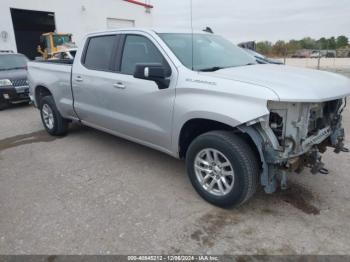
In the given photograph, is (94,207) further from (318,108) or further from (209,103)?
(318,108)

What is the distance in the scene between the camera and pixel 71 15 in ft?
70.0

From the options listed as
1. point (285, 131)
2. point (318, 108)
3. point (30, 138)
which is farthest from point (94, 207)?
point (30, 138)

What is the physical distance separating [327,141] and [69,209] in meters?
2.97

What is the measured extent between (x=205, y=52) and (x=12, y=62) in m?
8.34

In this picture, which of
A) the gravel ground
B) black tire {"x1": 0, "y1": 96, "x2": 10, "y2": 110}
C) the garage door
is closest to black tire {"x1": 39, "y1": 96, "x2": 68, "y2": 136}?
the gravel ground

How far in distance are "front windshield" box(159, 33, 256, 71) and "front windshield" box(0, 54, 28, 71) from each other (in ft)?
25.4

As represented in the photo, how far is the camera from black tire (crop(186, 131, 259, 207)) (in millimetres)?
3000

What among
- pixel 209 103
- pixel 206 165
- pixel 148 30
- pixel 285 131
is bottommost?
pixel 206 165

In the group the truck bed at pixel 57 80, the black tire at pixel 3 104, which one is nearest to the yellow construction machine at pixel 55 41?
the black tire at pixel 3 104

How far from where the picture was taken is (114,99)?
4277mm

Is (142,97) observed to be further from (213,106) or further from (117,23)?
(117,23)

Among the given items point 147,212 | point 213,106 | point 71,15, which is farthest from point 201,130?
point 71,15

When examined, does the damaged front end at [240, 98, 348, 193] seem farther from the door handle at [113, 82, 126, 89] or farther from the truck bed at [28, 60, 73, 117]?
the truck bed at [28, 60, 73, 117]

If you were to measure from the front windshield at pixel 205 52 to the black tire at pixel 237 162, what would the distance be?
0.87m
